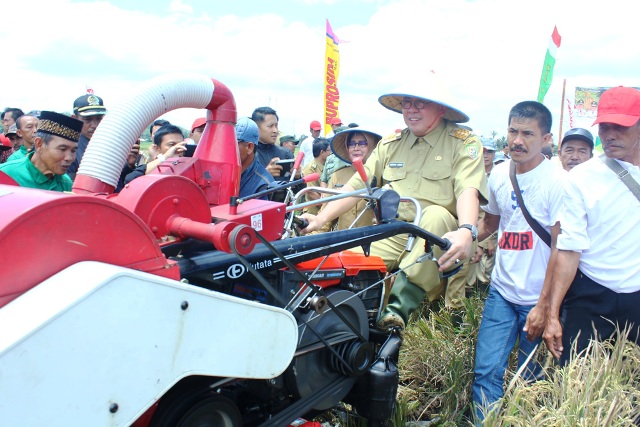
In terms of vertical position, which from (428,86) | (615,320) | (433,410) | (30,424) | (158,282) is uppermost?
(428,86)

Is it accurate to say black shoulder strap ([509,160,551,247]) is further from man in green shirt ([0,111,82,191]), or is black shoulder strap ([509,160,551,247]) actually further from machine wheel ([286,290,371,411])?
man in green shirt ([0,111,82,191])

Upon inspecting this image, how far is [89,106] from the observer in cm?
473

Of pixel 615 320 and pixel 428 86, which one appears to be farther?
pixel 428 86

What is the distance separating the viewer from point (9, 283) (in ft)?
4.20

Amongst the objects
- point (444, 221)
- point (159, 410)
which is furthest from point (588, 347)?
point (159, 410)

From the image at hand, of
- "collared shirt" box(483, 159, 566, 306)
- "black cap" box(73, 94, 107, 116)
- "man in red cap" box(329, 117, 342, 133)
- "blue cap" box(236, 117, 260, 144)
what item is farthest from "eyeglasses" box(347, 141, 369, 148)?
"man in red cap" box(329, 117, 342, 133)

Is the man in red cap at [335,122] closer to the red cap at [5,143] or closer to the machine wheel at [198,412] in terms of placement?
the red cap at [5,143]

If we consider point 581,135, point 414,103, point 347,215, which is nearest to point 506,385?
point 414,103

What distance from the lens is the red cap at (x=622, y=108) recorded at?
2.59 m

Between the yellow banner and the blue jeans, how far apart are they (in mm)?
11239

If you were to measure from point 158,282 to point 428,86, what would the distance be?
94.8 inches

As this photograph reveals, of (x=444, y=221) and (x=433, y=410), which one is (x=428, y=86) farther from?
(x=433, y=410)

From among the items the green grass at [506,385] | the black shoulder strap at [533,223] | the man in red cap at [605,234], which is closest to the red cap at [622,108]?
the man in red cap at [605,234]

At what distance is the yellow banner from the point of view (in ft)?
47.0
